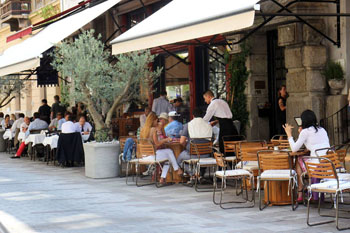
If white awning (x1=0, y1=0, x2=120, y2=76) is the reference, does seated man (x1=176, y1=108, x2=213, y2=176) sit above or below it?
below

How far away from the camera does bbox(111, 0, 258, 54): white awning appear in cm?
874

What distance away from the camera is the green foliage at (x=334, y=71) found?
1338cm

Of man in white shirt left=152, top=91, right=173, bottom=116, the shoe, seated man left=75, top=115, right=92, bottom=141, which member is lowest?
the shoe

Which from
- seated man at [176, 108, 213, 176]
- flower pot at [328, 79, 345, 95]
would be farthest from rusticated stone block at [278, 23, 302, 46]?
seated man at [176, 108, 213, 176]

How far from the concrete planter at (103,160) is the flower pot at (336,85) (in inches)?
184

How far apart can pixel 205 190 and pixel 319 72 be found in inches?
159

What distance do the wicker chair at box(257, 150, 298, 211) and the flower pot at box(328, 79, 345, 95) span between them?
4.28 metres

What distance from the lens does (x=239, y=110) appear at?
1672 cm

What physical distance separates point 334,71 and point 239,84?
3.71 metres

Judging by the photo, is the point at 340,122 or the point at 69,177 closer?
the point at 340,122

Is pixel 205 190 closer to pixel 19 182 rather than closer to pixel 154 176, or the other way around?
pixel 154 176

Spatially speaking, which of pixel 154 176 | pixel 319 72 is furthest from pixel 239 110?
pixel 154 176

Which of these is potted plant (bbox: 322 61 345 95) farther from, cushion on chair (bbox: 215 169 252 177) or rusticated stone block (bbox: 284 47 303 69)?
cushion on chair (bbox: 215 169 252 177)

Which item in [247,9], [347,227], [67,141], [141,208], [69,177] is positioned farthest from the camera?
[67,141]
